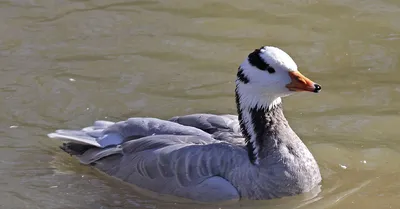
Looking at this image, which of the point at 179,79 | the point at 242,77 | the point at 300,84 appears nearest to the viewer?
the point at 300,84

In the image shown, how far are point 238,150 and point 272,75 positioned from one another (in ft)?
2.46

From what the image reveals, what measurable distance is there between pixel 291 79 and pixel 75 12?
187 inches

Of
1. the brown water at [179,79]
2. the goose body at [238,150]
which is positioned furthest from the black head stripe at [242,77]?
the brown water at [179,79]

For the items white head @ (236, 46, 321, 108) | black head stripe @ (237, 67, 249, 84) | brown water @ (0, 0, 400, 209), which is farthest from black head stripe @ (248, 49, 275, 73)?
brown water @ (0, 0, 400, 209)

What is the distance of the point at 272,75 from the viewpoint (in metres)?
7.60

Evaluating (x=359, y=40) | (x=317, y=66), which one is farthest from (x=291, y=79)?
(x=359, y=40)

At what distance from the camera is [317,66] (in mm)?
10164

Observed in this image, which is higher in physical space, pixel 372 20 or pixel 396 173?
pixel 372 20

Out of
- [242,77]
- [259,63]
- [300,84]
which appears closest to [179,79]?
[242,77]

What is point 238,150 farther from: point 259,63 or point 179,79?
point 179,79

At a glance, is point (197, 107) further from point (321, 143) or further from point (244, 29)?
point (244, 29)

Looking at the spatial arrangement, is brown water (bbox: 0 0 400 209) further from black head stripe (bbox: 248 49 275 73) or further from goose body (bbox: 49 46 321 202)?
black head stripe (bbox: 248 49 275 73)

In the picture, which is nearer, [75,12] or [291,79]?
[291,79]

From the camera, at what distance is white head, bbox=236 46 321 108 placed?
7562 millimetres
